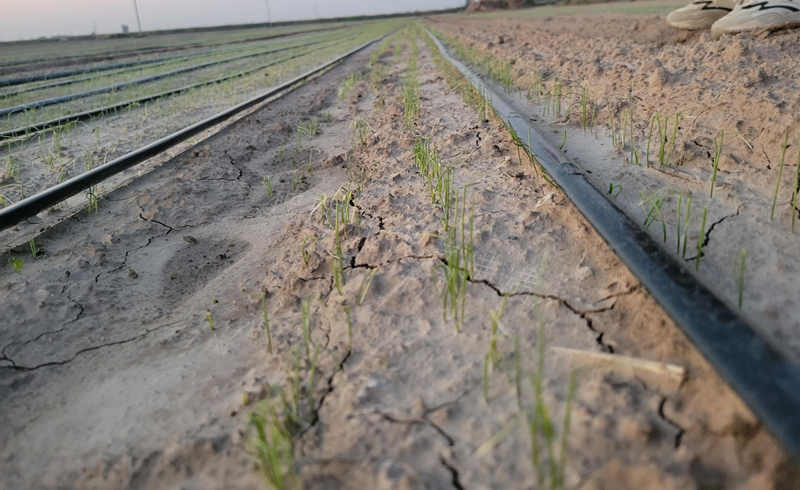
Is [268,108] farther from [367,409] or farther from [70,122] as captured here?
[367,409]

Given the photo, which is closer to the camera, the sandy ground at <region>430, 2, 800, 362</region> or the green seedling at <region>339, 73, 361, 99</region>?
the sandy ground at <region>430, 2, 800, 362</region>

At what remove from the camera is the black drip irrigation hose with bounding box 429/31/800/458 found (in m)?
0.85

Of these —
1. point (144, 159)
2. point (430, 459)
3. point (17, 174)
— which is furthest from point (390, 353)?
point (17, 174)

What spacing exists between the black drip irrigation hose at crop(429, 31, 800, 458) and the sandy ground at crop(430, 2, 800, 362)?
0.16 m

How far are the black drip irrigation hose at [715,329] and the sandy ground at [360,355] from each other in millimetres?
58

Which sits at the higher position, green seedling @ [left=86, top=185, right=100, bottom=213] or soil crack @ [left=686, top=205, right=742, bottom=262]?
green seedling @ [left=86, top=185, right=100, bottom=213]

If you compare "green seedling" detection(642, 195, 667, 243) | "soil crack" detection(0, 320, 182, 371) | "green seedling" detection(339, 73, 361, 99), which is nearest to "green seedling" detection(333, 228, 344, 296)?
"soil crack" detection(0, 320, 182, 371)

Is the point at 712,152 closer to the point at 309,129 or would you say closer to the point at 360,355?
the point at 360,355

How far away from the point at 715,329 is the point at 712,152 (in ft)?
5.02

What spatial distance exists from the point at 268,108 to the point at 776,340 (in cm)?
469

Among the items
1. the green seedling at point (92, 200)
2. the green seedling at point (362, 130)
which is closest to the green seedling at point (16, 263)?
the green seedling at point (92, 200)

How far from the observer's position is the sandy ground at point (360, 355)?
36.6 inches

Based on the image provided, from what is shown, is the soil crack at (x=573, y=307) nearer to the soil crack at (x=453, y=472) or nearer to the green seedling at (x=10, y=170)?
the soil crack at (x=453, y=472)

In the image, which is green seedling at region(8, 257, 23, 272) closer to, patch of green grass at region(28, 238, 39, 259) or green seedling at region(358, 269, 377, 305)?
patch of green grass at region(28, 238, 39, 259)
